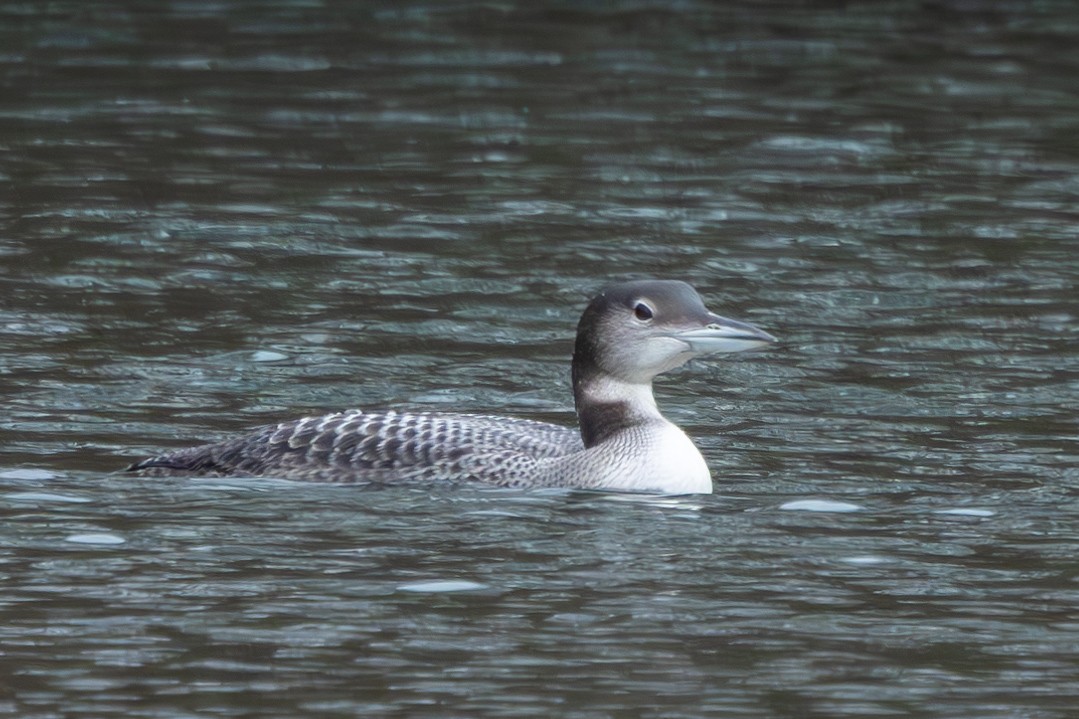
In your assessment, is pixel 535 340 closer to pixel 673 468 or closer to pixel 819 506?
pixel 673 468

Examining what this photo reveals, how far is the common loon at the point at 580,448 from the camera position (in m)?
11.2

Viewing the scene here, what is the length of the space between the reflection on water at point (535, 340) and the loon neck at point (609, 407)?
0.50 m

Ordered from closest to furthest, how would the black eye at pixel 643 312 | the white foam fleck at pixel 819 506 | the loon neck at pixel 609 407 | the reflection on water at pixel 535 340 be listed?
the reflection on water at pixel 535 340
the white foam fleck at pixel 819 506
the black eye at pixel 643 312
the loon neck at pixel 609 407

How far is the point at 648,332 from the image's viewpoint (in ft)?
37.0

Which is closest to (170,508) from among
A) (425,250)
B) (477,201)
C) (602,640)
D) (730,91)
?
(602,640)

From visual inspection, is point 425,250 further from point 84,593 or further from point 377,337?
point 84,593

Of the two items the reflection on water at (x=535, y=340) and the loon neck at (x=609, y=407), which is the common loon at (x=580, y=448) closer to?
the loon neck at (x=609, y=407)

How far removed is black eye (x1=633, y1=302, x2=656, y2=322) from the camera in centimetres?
1125

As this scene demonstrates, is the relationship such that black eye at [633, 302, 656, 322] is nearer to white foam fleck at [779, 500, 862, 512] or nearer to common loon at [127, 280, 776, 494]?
common loon at [127, 280, 776, 494]

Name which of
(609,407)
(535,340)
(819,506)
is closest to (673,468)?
(609,407)

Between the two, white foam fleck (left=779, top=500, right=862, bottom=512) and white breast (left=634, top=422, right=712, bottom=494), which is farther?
white breast (left=634, top=422, right=712, bottom=494)

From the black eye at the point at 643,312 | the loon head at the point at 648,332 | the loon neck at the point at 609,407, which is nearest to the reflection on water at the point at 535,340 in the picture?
the loon neck at the point at 609,407

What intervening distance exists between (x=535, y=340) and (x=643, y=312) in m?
3.08

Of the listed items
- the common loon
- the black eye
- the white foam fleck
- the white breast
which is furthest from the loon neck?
the white foam fleck
